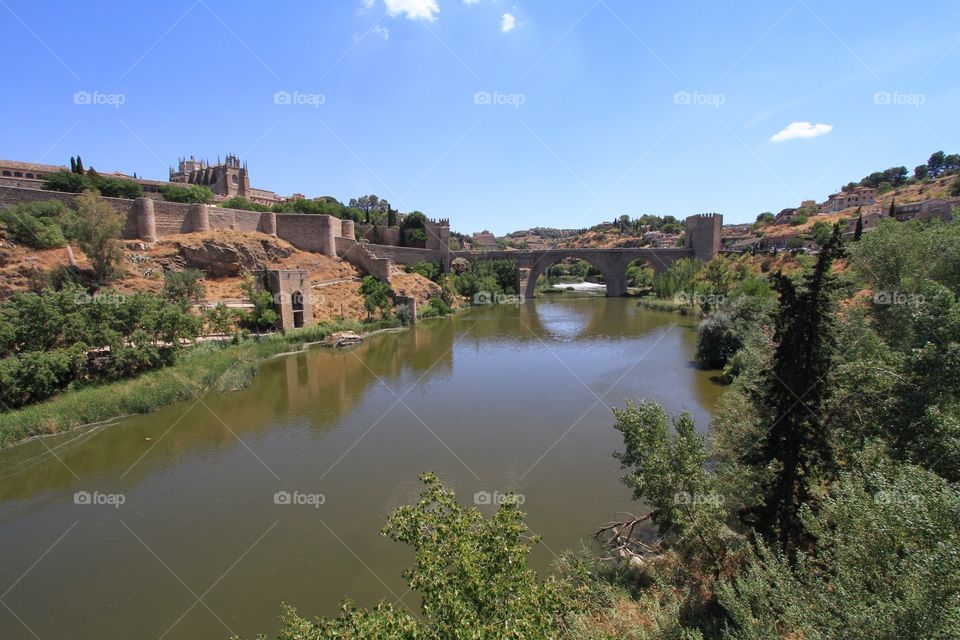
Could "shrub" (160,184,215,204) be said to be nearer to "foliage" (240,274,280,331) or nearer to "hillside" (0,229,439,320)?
"hillside" (0,229,439,320)

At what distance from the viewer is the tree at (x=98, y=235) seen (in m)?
25.3

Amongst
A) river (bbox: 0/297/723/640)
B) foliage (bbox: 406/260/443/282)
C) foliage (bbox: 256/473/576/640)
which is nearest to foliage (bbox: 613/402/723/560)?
river (bbox: 0/297/723/640)

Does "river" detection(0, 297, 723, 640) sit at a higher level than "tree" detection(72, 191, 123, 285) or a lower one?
lower

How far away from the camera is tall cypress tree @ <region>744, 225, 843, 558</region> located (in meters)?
6.75

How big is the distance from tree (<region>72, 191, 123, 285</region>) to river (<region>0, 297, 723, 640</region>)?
1322cm

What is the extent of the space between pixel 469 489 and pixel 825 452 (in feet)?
22.8

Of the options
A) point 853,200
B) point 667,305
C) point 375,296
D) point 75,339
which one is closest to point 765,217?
point 853,200

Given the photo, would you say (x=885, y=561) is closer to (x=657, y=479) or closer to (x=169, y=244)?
(x=657, y=479)

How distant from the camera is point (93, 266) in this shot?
26188 mm

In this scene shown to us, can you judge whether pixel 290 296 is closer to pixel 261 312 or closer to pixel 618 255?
pixel 261 312

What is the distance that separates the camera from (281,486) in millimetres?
11219

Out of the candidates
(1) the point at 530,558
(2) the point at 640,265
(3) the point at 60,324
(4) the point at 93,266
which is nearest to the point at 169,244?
(4) the point at 93,266

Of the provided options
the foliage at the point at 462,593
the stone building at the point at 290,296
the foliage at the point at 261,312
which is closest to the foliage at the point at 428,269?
the stone building at the point at 290,296

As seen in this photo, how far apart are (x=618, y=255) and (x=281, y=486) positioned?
51589 millimetres
